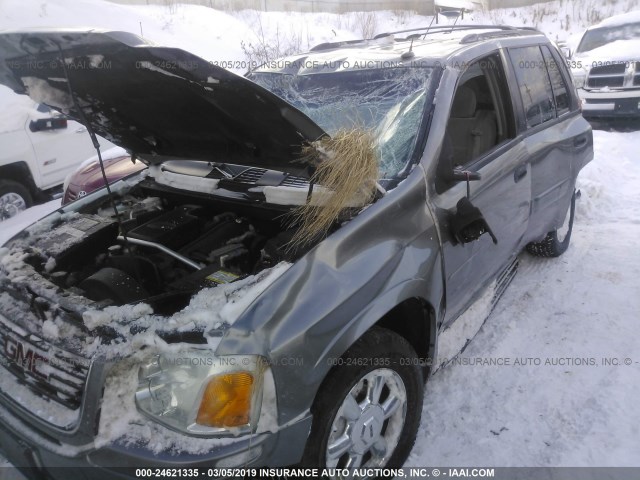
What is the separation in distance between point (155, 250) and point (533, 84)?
2650mm

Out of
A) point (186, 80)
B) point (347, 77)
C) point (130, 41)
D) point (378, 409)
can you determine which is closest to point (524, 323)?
point (378, 409)

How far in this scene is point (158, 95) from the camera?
214 cm

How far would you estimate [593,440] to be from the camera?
90.2 inches

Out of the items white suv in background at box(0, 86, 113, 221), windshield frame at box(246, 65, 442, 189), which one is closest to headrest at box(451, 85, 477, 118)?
windshield frame at box(246, 65, 442, 189)

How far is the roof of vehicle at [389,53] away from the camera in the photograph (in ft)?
8.95

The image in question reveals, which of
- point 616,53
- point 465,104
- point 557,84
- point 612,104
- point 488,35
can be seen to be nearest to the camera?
point 465,104

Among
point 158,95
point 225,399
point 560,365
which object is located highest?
point 158,95

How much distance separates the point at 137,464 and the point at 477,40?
288cm

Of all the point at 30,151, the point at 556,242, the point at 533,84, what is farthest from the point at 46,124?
the point at 556,242

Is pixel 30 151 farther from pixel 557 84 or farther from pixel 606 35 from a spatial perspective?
pixel 606 35

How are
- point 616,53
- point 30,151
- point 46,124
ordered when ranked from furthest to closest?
point 616,53, point 46,124, point 30,151

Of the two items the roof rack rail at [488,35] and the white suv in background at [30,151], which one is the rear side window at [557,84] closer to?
the roof rack rail at [488,35]

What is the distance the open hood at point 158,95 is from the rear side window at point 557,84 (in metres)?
2.39

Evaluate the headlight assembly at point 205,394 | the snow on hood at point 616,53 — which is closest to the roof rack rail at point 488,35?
the headlight assembly at point 205,394
